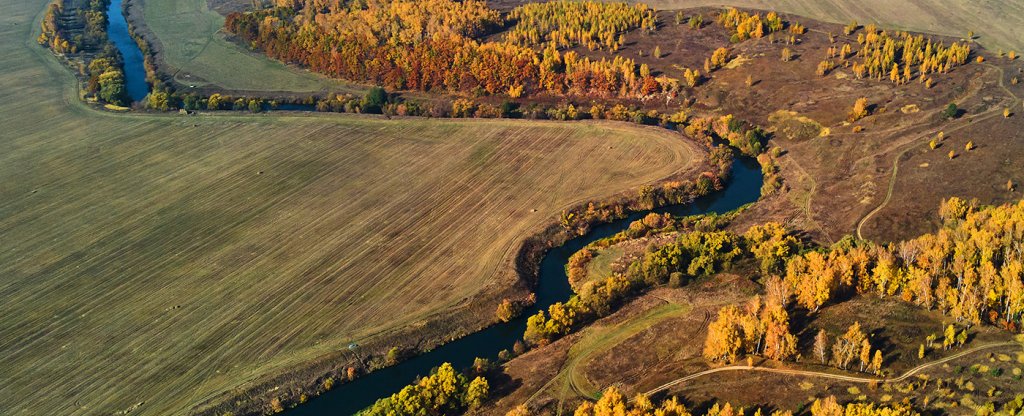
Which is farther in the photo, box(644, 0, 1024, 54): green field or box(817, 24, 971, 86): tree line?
box(644, 0, 1024, 54): green field

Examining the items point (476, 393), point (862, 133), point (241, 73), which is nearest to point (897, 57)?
point (862, 133)

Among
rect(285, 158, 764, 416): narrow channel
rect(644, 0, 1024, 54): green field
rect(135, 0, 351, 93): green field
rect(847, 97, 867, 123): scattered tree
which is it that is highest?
rect(644, 0, 1024, 54): green field

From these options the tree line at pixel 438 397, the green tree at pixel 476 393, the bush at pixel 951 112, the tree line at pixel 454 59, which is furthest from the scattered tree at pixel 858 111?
the green tree at pixel 476 393

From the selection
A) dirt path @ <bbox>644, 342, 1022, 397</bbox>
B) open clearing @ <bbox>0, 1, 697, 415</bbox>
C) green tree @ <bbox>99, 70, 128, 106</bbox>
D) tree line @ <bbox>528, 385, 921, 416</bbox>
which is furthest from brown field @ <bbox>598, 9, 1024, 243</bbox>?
green tree @ <bbox>99, 70, 128, 106</bbox>

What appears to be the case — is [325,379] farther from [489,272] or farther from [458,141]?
[458,141]

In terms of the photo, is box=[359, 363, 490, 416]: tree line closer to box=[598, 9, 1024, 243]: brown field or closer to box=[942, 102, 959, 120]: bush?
box=[598, 9, 1024, 243]: brown field

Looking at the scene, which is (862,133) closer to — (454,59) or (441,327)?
(441,327)

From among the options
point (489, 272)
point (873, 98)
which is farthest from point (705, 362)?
point (873, 98)
